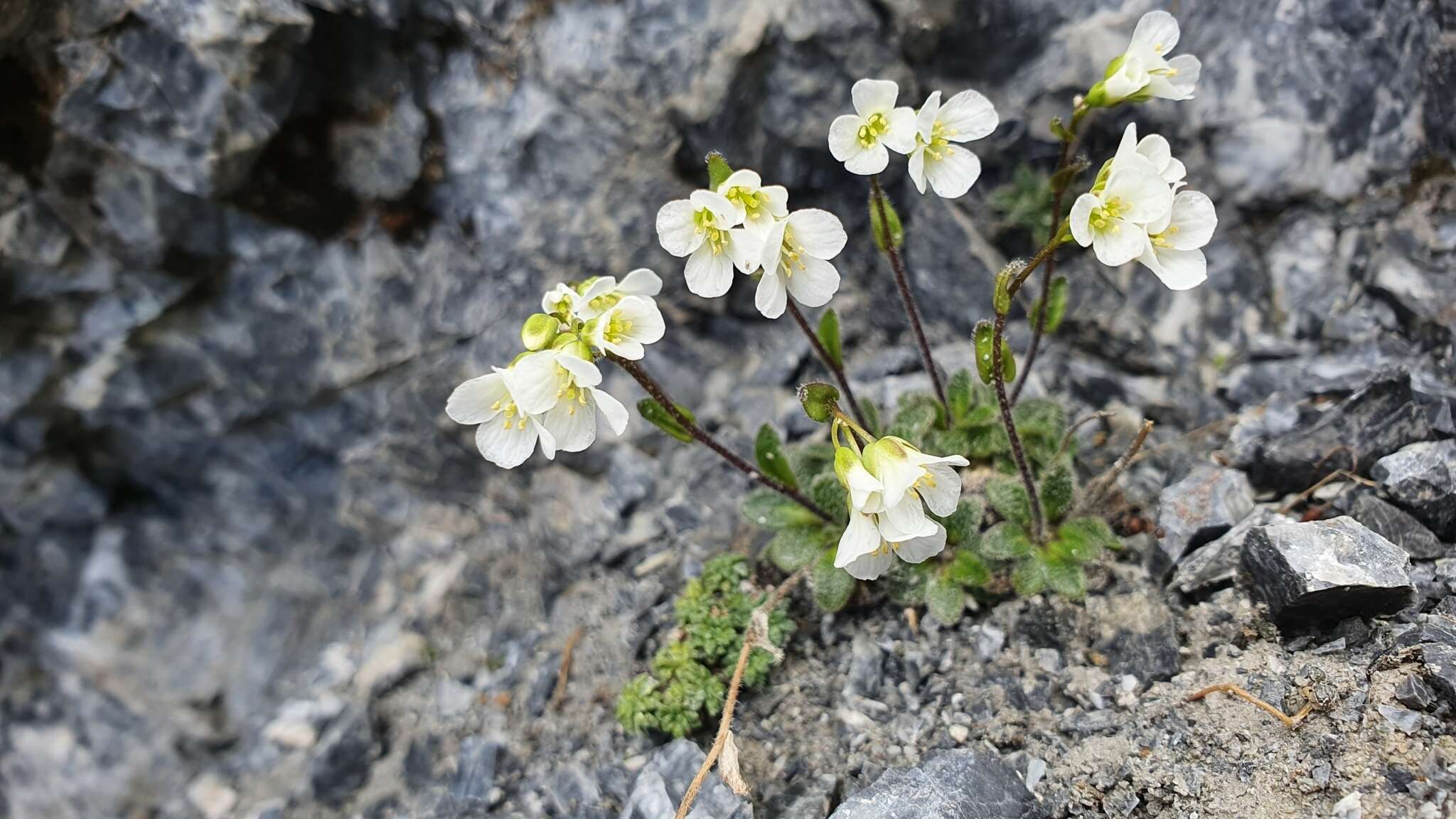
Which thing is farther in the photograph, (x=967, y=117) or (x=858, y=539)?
(x=967, y=117)

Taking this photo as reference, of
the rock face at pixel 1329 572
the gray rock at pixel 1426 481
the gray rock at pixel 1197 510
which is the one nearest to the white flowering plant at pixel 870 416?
the gray rock at pixel 1197 510

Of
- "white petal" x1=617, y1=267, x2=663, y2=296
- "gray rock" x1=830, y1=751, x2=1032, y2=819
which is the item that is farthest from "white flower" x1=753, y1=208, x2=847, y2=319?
"gray rock" x1=830, y1=751, x2=1032, y2=819

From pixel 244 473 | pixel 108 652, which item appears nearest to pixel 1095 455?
pixel 244 473

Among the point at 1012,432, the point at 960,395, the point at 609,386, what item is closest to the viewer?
the point at 1012,432

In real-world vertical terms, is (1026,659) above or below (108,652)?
above

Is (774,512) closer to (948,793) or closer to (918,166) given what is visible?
(948,793)

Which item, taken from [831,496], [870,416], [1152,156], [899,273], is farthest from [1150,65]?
[831,496]

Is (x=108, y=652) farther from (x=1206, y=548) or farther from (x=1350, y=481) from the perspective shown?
(x=1350, y=481)
